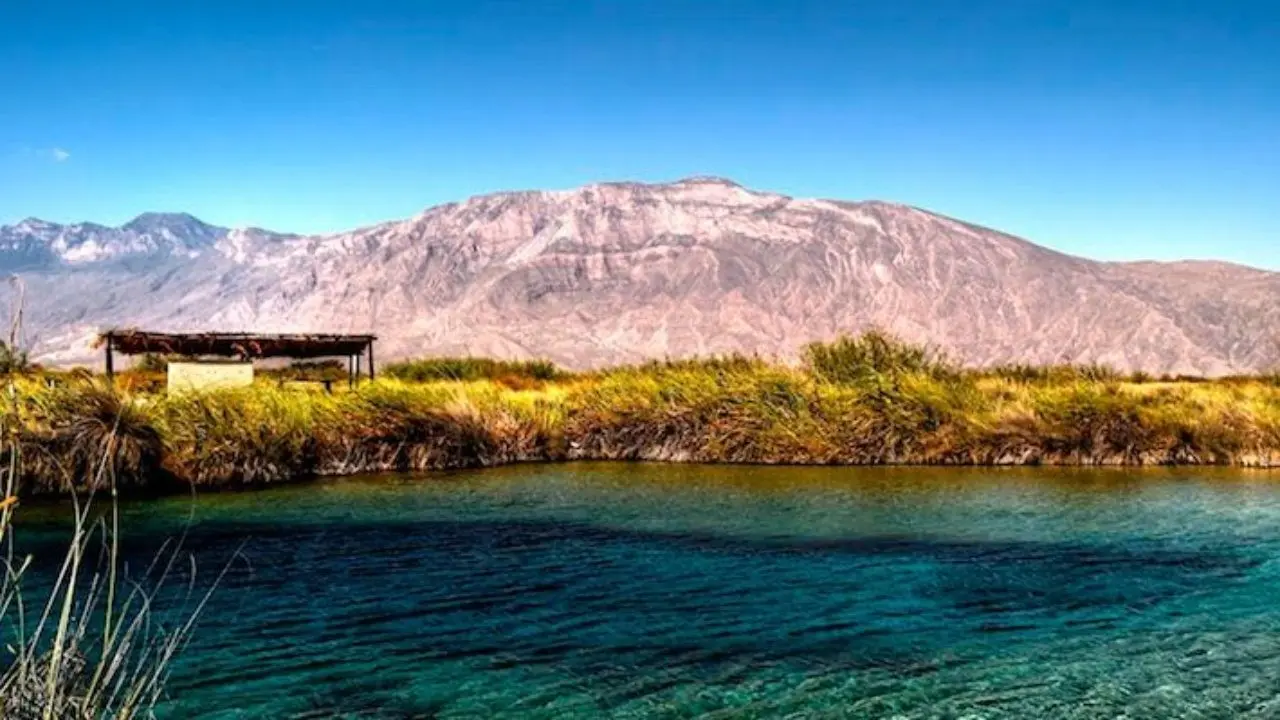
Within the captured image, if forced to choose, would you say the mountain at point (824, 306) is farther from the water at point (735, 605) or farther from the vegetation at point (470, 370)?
the water at point (735, 605)

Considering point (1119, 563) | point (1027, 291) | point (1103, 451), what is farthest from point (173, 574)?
point (1027, 291)

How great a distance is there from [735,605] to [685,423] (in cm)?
1491

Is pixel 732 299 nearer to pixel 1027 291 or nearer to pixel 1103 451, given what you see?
pixel 1027 291

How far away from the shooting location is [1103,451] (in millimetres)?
23266

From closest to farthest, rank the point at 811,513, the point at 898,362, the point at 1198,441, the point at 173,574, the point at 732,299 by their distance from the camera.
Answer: the point at 173,574, the point at 811,513, the point at 1198,441, the point at 898,362, the point at 732,299

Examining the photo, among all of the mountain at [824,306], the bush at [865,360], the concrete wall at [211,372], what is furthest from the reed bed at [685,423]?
the mountain at [824,306]

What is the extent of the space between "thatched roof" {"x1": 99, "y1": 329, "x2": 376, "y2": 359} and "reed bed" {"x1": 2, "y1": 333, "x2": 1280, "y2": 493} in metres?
11.8

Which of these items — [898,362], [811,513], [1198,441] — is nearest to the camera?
[811,513]

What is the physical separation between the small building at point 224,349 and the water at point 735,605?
16966 millimetres

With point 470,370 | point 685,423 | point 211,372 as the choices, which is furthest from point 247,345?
point 685,423

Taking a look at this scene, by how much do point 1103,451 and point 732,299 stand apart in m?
157

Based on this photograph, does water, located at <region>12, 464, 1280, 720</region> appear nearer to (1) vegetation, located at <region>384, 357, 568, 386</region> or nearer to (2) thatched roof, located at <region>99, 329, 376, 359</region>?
(2) thatched roof, located at <region>99, 329, 376, 359</region>

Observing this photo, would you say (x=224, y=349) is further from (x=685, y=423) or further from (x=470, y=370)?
(x=685, y=423)

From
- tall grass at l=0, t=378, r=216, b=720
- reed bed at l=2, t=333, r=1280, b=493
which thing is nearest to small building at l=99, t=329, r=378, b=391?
reed bed at l=2, t=333, r=1280, b=493
